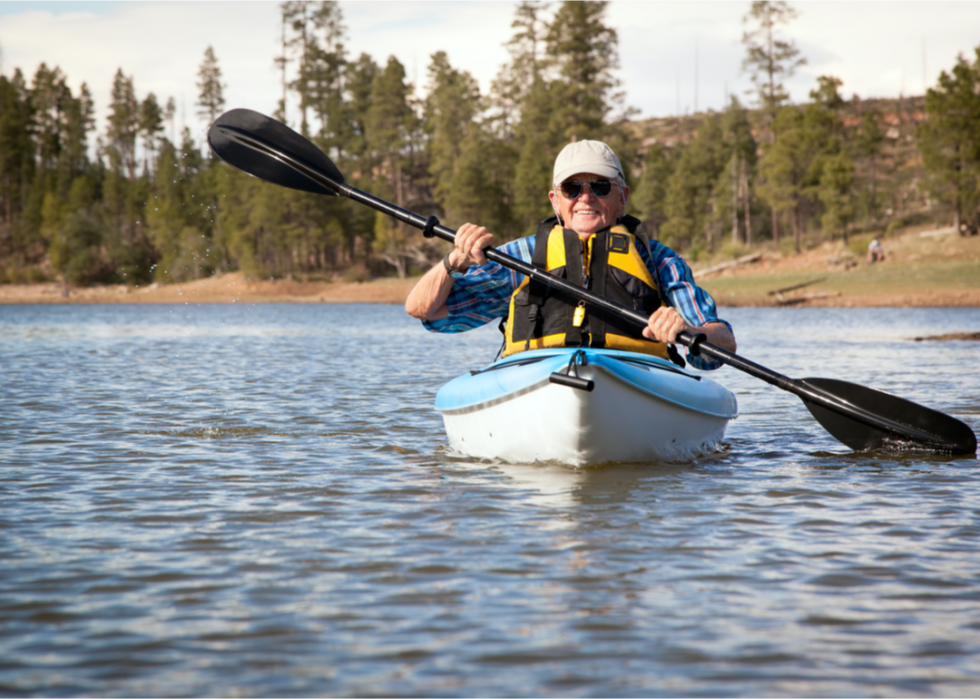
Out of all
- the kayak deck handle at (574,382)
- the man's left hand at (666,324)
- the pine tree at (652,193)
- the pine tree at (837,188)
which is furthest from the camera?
the pine tree at (652,193)

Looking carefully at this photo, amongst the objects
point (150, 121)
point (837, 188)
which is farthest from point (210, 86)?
point (837, 188)

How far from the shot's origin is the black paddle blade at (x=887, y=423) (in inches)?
290

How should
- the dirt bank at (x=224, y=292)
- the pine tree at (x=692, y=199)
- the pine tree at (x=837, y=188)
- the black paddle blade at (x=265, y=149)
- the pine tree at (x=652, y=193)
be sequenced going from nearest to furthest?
the black paddle blade at (x=265, y=149) → the pine tree at (x=837, y=188) → the pine tree at (x=692, y=199) → the dirt bank at (x=224, y=292) → the pine tree at (x=652, y=193)

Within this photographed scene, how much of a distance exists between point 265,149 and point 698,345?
15.2ft

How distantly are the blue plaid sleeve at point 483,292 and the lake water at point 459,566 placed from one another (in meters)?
1.10

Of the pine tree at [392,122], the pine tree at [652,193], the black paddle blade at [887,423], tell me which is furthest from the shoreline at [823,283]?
the black paddle blade at [887,423]

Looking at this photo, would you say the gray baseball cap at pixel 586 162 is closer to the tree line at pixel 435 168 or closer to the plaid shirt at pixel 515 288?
the plaid shirt at pixel 515 288

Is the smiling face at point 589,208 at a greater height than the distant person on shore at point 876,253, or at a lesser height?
lesser

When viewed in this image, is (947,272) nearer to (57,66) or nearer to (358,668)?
(358,668)

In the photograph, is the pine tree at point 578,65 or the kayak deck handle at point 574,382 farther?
the pine tree at point 578,65

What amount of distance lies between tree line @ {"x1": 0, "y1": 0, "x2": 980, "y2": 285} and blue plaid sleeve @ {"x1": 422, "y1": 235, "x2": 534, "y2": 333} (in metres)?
43.7

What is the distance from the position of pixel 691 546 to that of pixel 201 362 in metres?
13.4

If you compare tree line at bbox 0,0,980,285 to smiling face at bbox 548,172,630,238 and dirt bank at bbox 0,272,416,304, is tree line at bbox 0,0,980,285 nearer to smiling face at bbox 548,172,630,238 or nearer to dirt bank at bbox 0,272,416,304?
dirt bank at bbox 0,272,416,304

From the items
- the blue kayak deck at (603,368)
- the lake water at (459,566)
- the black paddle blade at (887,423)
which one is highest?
the blue kayak deck at (603,368)
